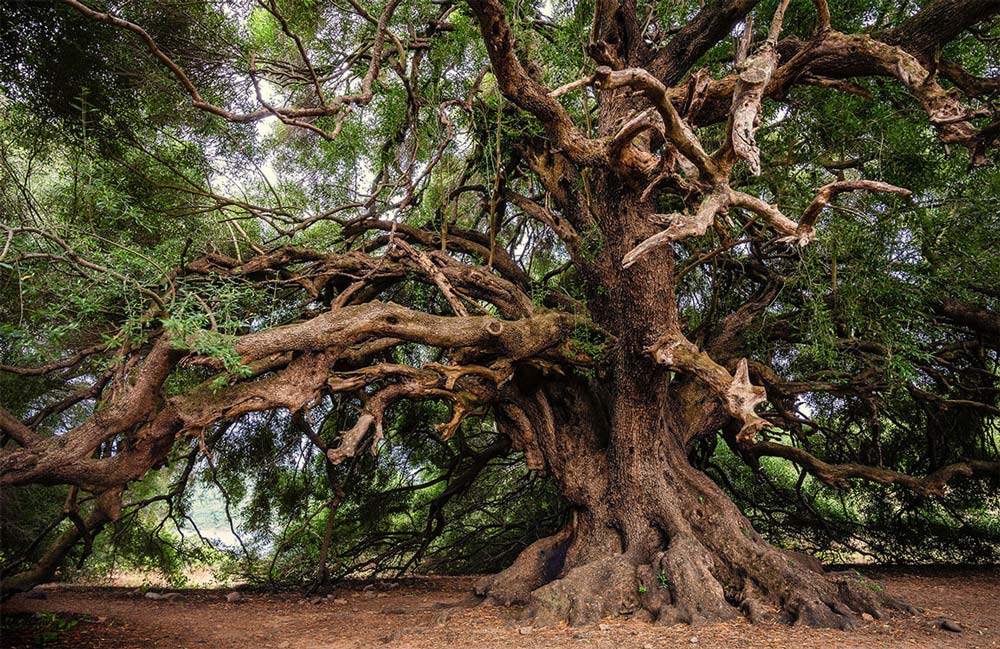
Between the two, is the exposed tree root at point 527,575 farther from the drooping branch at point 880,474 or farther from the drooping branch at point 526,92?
the drooping branch at point 526,92

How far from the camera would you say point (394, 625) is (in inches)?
193

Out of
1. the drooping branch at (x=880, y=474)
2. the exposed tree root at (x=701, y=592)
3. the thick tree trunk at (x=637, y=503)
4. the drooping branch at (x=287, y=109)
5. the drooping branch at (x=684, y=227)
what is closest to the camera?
the drooping branch at (x=684, y=227)

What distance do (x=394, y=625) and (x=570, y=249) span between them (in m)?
3.66

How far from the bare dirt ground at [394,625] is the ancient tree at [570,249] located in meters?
0.30

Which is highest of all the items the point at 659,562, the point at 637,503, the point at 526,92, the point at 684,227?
the point at 526,92

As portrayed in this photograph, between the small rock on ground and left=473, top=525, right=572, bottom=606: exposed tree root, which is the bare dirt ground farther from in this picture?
left=473, top=525, right=572, bottom=606: exposed tree root

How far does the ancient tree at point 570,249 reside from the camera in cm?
392

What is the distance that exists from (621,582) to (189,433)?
3.34 metres

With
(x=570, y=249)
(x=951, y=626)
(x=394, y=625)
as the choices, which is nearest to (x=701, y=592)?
(x=951, y=626)

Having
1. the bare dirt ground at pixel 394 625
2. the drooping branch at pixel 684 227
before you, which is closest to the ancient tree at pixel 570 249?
the drooping branch at pixel 684 227

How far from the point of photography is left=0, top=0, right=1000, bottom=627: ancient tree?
3.92 metres

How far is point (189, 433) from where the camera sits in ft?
12.8

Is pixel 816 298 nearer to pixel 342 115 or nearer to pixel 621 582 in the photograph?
pixel 621 582

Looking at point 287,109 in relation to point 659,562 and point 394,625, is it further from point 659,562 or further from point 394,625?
point 659,562
